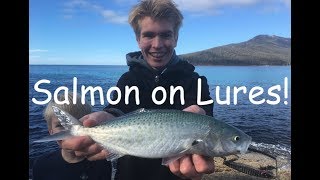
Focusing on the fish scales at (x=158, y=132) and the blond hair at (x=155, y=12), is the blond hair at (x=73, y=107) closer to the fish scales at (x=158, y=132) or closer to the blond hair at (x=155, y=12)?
the blond hair at (x=155, y=12)

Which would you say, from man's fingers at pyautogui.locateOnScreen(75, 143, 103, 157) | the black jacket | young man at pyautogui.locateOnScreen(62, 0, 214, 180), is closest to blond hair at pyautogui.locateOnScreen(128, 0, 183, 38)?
young man at pyautogui.locateOnScreen(62, 0, 214, 180)

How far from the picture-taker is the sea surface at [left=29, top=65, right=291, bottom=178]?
3795mm

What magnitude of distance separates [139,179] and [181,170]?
120cm

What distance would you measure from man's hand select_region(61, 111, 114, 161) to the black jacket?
0.68 meters

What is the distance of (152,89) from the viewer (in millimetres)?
3424

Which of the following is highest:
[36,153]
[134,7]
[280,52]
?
[134,7]

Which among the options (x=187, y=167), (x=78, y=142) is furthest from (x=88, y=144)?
(x=187, y=167)

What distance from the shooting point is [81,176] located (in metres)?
3.43

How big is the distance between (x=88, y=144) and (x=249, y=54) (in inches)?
125

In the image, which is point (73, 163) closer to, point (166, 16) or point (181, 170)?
point (181, 170)

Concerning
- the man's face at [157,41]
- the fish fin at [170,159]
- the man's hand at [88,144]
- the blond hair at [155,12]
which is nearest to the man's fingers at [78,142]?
the man's hand at [88,144]

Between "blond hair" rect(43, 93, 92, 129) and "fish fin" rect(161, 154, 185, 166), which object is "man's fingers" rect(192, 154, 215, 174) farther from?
"blond hair" rect(43, 93, 92, 129)
